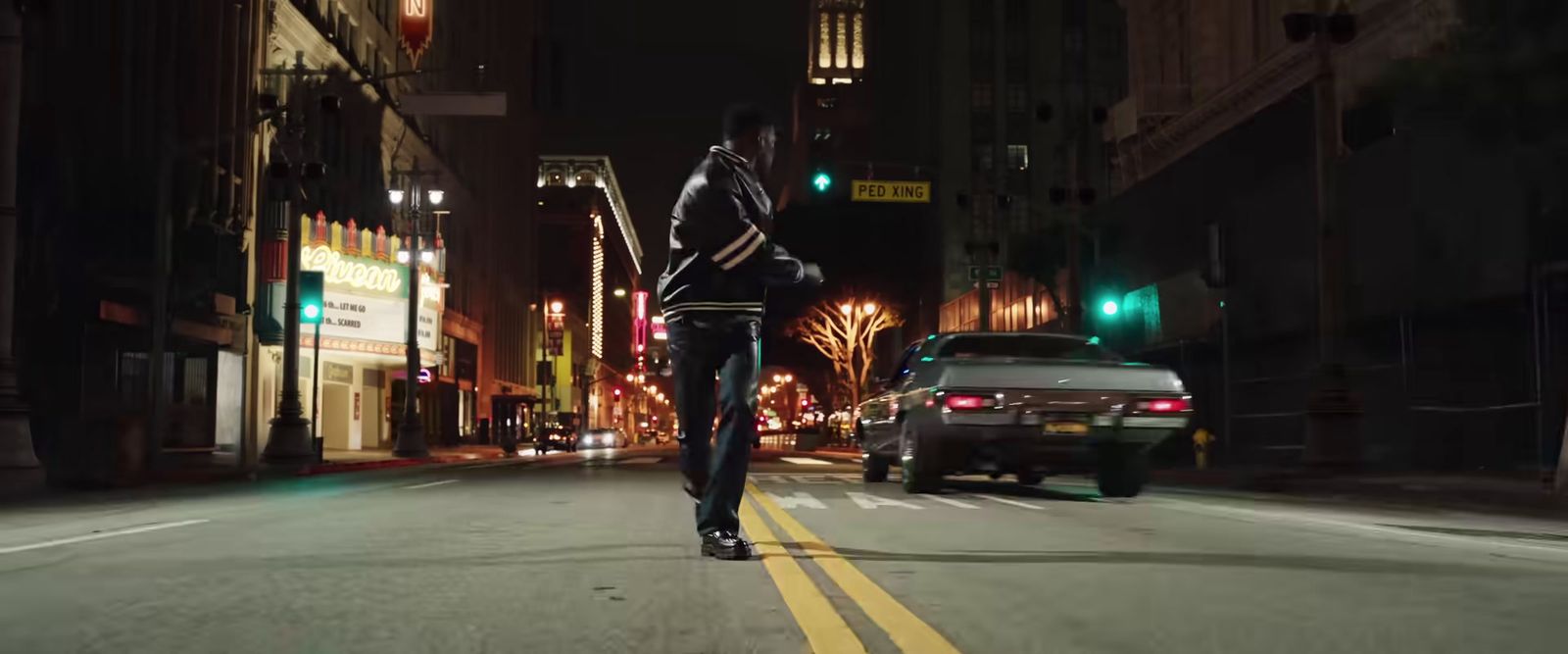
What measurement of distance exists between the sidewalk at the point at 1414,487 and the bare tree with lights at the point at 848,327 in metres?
42.1

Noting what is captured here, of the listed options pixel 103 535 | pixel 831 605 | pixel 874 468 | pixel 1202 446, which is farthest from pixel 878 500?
pixel 1202 446

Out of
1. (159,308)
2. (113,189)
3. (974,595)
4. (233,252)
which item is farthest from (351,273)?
(974,595)

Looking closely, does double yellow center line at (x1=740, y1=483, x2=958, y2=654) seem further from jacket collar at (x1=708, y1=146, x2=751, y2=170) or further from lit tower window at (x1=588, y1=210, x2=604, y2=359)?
lit tower window at (x1=588, y1=210, x2=604, y2=359)

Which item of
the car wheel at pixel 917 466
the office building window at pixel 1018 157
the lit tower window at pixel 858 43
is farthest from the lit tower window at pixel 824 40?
the car wheel at pixel 917 466

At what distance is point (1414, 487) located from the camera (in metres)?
15.8

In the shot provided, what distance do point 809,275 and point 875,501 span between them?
6222 millimetres

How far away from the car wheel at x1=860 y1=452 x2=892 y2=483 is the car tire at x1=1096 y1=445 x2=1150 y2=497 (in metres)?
3.71

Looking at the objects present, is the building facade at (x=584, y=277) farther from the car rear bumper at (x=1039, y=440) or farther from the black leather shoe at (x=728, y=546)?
the black leather shoe at (x=728, y=546)

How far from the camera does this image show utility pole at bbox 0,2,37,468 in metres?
17.0

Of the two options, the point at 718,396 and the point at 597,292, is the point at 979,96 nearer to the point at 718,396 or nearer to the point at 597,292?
the point at 597,292

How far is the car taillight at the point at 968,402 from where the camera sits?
12.9 m

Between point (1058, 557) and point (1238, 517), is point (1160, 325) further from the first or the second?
point (1058, 557)

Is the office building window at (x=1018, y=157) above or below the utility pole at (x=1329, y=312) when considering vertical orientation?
above

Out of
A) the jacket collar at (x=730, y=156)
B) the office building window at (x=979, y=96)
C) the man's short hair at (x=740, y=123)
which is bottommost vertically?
the jacket collar at (x=730, y=156)
